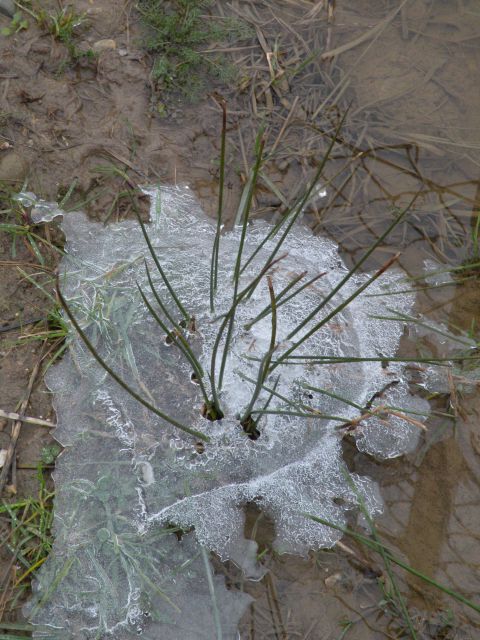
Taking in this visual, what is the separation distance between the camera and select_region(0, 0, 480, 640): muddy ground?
2121 millimetres

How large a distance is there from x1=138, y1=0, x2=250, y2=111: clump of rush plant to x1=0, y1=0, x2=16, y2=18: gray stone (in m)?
0.58

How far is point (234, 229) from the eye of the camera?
247 cm

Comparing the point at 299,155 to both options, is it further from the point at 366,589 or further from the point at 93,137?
the point at 366,589

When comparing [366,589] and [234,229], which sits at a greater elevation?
[234,229]

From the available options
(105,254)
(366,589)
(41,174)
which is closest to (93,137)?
(41,174)

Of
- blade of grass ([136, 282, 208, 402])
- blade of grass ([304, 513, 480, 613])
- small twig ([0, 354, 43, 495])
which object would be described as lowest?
small twig ([0, 354, 43, 495])

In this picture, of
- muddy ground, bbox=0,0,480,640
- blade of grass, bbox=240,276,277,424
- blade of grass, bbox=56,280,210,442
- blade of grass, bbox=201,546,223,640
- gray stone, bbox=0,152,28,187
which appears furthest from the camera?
gray stone, bbox=0,152,28,187

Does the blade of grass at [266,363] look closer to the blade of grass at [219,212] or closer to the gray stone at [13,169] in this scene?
the blade of grass at [219,212]

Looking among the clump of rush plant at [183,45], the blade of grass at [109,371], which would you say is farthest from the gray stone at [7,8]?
the blade of grass at [109,371]

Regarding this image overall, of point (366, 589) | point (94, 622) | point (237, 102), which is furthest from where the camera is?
point (237, 102)

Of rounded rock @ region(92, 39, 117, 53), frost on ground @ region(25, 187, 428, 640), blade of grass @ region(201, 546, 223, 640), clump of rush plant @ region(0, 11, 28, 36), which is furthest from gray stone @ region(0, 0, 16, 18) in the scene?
blade of grass @ region(201, 546, 223, 640)

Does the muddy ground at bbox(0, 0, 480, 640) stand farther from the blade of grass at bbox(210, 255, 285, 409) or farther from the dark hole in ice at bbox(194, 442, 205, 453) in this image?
the blade of grass at bbox(210, 255, 285, 409)

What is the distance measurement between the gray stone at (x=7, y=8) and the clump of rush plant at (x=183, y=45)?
581 millimetres

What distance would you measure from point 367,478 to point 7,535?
4.27 feet
